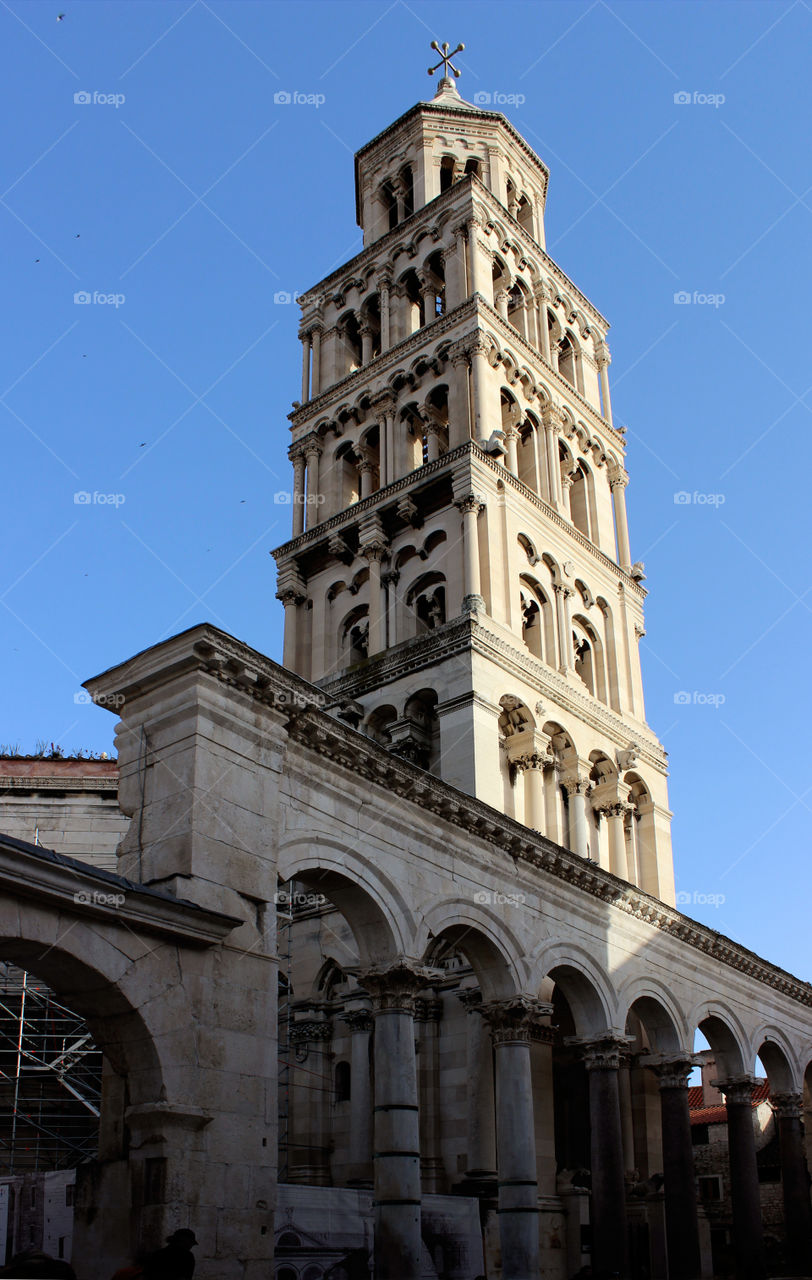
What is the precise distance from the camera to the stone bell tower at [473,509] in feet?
106

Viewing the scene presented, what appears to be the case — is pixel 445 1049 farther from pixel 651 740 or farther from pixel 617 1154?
pixel 651 740

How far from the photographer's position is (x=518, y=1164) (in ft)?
68.6

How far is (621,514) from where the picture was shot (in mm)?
41688

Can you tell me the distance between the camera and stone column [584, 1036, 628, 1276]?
2320cm

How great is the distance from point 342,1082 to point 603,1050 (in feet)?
25.4

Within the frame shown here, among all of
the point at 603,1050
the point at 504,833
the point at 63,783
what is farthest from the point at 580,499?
the point at 603,1050

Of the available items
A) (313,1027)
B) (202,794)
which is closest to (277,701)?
(202,794)

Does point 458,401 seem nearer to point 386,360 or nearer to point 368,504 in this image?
point 368,504

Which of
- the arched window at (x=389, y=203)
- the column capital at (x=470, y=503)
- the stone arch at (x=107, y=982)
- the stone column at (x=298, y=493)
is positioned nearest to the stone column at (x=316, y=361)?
the stone column at (x=298, y=493)

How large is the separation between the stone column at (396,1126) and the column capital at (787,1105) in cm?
1681

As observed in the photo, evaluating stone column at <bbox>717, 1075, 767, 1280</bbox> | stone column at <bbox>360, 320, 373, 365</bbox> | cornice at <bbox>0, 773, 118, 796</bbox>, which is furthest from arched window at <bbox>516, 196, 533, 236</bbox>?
stone column at <bbox>717, 1075, 767, 1280</bbox>

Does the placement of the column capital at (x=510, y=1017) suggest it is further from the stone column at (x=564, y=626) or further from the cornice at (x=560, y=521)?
the cornice at (x=560, y=521)

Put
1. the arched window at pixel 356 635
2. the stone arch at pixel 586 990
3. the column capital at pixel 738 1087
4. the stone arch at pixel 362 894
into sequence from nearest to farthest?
the stone arch at pixel 362 894 → the stone arch at pixel 586 990 → the column capital at pixel 738 1087 → the arched window at pixel 356 635

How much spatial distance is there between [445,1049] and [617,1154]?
4679 mm
